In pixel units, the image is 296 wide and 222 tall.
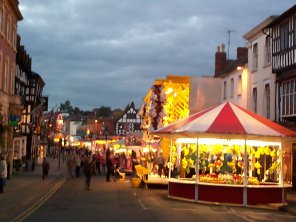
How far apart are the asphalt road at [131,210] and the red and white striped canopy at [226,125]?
2.92m

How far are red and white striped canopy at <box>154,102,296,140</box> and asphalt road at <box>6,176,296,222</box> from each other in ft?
→ 9.58

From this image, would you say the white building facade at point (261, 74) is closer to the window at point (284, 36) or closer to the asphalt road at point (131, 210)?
the window at point (284, 36)

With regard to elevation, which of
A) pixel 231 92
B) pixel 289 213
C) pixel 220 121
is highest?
pixel 231 92

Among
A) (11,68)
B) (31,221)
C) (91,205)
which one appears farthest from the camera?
(11,68)

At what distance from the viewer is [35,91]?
51.7 m

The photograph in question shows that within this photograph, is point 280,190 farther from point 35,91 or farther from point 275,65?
point 35,91

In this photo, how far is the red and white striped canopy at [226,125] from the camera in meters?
21.3

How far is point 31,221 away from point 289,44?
17.9 metres

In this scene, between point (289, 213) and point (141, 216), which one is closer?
point (141, 216)

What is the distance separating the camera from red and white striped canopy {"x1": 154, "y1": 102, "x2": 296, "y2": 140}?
69.9ft

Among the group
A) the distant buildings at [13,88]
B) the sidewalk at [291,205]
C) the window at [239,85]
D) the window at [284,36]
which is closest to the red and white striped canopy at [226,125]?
the sidewalk at [291,205]

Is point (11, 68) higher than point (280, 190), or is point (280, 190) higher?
point (11, 68)

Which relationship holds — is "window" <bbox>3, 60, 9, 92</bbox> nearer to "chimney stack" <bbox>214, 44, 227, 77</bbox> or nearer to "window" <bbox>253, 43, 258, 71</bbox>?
"window" <bbox>253, 43, 258, 71</bbox>

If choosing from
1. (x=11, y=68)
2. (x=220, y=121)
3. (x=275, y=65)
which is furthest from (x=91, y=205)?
(x=11, y=68)
